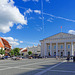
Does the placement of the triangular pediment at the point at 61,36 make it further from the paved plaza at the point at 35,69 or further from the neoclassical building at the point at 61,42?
the paved plaza at the point at 35,69

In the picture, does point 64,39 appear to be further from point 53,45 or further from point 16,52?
point 16,52

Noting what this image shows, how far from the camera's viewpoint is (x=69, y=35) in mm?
79375

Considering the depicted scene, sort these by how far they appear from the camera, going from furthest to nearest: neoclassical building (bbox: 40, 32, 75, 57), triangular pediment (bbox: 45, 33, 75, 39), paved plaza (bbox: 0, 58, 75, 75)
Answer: triangular pediment (bbox: 45, 33, 75, 39) → neoclassical building (bbox: 40, 32, 75, 57) → paved plaza (bbox: 0, 58, 75, 75)

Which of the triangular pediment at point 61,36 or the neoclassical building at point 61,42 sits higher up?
the triangular pediment at point 61,36

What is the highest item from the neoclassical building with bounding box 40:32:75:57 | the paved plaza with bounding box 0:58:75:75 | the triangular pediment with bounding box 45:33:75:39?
the triangular pediment with bounding box 45:33:75:39

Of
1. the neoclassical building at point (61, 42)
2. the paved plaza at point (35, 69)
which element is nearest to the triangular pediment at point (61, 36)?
the neoclassical building at point (61, 42)

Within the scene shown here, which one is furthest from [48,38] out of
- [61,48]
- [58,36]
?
[61,48]

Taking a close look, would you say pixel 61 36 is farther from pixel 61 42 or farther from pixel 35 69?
pixel 35 69

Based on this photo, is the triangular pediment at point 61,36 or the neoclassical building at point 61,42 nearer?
the neoclassical building at point 61,42

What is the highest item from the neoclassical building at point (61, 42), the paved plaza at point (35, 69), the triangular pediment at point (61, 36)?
the triangular pediment at point (61, 36)

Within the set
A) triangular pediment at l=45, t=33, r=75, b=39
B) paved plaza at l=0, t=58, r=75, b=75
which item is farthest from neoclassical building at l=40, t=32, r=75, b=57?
paved plaza at l=0, t=58, r=75, b=75

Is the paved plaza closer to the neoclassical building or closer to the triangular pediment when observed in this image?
the neoclassical building

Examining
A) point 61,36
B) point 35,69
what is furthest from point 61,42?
point 35,69

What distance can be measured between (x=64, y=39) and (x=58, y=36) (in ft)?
16.3
